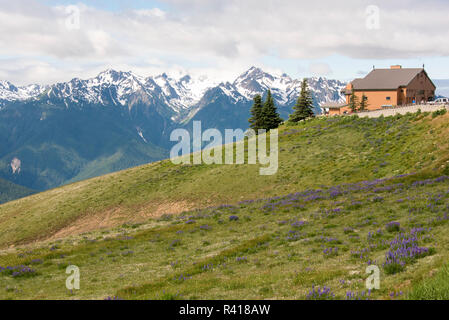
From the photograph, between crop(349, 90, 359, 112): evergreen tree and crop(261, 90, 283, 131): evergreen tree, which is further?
crop(261, 90, 283, 131): evergreen tree

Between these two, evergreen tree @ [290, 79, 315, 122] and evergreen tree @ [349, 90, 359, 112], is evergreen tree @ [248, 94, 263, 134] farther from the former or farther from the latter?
evergreen tree @ [349, 90, 359, 112]

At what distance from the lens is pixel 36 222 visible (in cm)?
5353

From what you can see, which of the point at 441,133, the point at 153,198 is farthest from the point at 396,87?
the point at 153,198

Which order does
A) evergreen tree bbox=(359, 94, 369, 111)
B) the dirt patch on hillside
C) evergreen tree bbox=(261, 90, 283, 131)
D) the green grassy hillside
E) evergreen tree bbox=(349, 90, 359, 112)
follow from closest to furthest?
the green grassy hillside
the dirt patch on hillside
evergreen tree bbox=(349, 90, 359, 112)
evergreen tree bbox=(359, 94, 369, 111)
evergreen tree bbox=(261, 90, 283, 131)

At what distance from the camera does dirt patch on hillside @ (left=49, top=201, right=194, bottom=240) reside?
4709cm

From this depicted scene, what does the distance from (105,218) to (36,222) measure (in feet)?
42.3

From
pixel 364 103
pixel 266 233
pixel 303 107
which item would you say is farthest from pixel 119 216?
pixel 364 103

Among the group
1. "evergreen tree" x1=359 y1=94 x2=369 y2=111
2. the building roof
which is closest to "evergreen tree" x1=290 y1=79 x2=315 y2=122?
"evergreen tree" x1=359 y1=94 x2=369 y2=111

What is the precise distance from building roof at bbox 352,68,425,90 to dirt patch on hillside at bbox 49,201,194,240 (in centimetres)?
7275

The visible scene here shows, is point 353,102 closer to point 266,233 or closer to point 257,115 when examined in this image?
point 257,115

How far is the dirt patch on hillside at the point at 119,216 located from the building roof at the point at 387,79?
72746mm

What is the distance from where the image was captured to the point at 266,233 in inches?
848

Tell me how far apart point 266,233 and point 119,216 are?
34.1m
